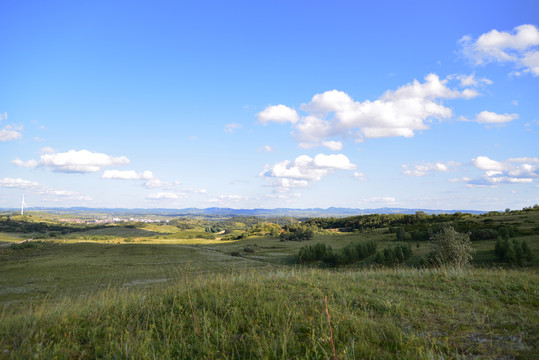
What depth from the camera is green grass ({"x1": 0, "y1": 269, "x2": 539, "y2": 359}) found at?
471cm

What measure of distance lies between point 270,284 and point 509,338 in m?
6.35

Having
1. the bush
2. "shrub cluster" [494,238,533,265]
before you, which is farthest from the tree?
the bush

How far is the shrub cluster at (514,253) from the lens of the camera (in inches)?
1231

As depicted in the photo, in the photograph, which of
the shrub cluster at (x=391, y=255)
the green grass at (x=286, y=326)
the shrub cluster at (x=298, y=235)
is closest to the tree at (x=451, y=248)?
the shrub cluster at (x=391, y=255)

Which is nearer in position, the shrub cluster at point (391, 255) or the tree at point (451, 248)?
the tree at point (451, 248)

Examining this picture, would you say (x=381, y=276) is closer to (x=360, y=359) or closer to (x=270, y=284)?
(x=270, y=284)

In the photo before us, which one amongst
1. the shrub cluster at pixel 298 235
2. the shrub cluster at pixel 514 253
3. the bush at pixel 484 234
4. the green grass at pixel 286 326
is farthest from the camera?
the shrub cluster at pixel 298 235

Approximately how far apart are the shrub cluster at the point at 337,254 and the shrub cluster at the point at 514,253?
68.2ft

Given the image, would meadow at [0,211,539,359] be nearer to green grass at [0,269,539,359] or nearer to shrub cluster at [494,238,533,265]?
green grass at [0,269,539,359]

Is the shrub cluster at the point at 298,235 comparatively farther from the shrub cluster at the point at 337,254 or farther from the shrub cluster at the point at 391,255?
the shrub cluster at the point at 391,255

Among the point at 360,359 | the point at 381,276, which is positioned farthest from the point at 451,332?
the point at 381,276

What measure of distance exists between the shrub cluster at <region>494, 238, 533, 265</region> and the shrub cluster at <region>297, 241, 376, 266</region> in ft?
68.2

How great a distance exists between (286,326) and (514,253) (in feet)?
128

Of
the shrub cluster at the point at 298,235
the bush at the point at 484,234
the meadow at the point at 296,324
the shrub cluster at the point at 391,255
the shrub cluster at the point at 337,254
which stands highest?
the meadow at the point at 296,324
